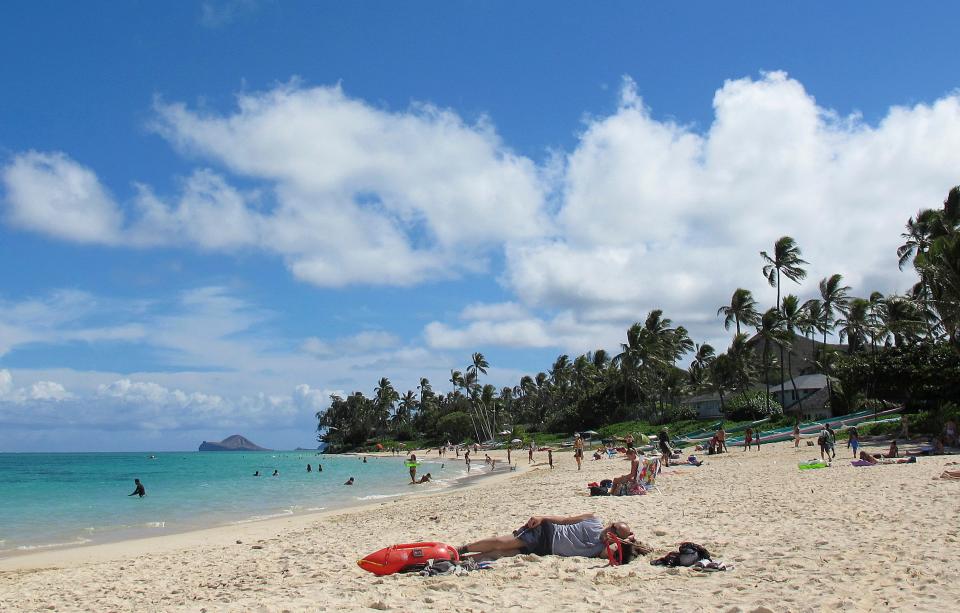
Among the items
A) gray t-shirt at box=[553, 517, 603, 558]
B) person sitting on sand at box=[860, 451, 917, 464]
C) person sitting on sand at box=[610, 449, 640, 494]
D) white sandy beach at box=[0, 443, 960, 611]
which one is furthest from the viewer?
person sitting on sand at box=[860, 451, 917, 464]

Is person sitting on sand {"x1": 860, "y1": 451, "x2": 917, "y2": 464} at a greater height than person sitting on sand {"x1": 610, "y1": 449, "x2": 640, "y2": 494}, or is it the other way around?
person sitting on sand {"x1": 610, "y1": 449, "x2": 640, "y2": 494}

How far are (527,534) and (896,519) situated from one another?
16.9 feet

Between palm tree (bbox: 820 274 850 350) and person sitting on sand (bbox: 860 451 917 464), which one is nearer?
person sitting on sand (bbox: 860 451 917 464)

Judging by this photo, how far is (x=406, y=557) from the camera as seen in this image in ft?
25.2

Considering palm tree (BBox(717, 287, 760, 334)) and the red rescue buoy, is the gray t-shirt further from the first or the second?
palm tree (BBox(717, 287, 760, 334))

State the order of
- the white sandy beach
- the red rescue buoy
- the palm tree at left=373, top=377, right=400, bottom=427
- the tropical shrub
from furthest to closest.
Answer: the palm tree at left=373, top=377, right=400, bottom=427 → the tropical shrub → the red rescue buoy → the white sandy beach

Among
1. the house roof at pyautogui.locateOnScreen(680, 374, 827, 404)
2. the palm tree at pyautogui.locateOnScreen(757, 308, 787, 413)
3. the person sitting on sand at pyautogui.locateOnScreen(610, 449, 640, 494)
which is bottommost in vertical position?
the person sitting on sand at pyautogui.locateOnScreen(610, 449, 640, 494)

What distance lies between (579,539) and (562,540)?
0.21 metres

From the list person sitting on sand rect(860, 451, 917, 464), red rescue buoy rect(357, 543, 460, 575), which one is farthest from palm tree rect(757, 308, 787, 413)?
red rescue buoy rect(357, 543, 460, 575)

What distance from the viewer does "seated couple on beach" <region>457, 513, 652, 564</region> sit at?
25.3 feet

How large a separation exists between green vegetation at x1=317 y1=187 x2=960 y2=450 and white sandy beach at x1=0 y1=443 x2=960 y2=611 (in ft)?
52.6

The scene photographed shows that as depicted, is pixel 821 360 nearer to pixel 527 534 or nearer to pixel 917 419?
pixel 917 419

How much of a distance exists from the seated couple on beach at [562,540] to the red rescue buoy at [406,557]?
28 cm

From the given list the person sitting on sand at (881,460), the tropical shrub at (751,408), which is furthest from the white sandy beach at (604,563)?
the tropical shrub at (751,408)
